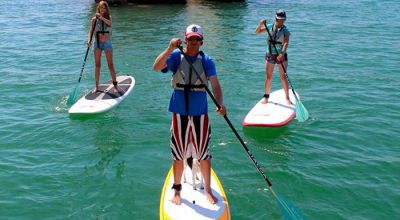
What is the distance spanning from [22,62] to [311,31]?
45.6 feet

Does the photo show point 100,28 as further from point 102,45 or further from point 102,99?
point 102,99

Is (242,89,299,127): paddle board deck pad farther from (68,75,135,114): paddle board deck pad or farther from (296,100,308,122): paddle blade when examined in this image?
(68,75,135,114): paddle board deck pad

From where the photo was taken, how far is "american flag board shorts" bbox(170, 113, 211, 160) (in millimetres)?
5758

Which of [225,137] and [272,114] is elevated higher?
[272,114]

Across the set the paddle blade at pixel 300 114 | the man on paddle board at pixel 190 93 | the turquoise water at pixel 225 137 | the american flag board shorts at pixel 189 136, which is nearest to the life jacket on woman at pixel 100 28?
the turquoise water at pixel 225 137

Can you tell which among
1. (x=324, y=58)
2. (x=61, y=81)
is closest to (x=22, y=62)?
(x=61, y=81)

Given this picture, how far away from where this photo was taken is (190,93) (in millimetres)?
5664

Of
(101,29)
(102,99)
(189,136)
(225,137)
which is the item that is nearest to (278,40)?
(225,137)

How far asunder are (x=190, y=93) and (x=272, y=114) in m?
4.67

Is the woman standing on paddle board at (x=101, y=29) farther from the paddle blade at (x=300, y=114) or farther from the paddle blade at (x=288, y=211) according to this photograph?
the paddle blade at (x=288, y=211)

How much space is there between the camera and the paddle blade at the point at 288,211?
6164 mm

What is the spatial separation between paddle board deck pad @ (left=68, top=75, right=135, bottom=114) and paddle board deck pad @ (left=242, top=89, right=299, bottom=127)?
3.49m

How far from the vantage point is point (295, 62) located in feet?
51.5

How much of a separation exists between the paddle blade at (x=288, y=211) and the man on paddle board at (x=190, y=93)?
4.29ft
